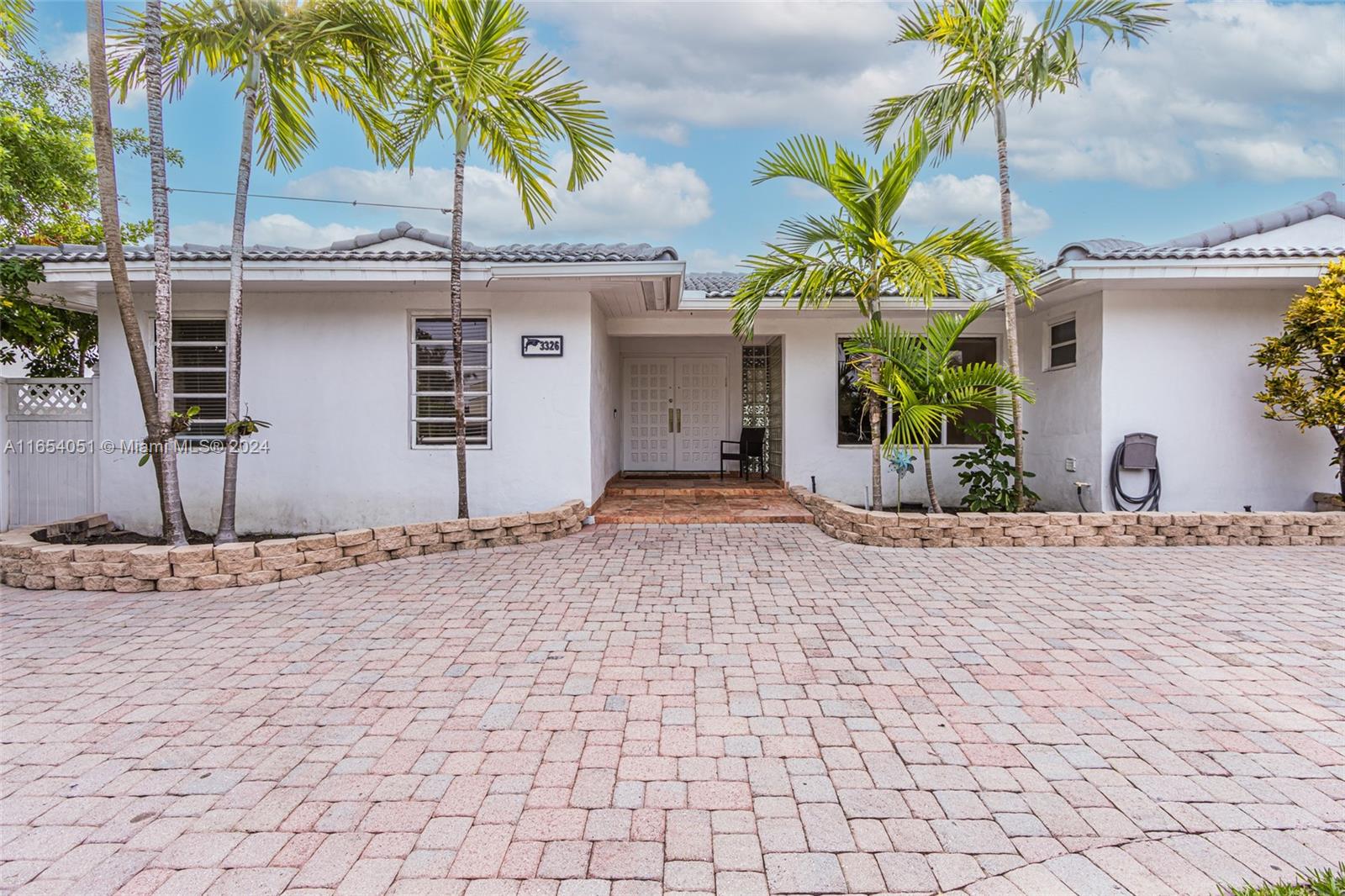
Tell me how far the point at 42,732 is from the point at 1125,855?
13.9ft

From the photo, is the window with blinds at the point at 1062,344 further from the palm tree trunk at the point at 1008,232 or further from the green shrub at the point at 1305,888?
the green shrub at the point at 1305,888

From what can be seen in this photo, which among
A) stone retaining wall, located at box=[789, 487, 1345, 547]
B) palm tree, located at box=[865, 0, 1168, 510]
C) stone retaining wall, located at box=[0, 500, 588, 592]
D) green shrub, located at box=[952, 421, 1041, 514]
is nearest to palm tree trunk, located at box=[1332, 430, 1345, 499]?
stone retaining wall, located at box=[789, 487, 1345, 547]

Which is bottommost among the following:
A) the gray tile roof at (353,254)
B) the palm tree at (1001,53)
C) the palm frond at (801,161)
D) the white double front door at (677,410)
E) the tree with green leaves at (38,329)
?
the white double front door at (677,410)

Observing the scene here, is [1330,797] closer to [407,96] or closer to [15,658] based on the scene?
[15,658]

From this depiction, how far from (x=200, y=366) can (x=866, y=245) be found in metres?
7.75

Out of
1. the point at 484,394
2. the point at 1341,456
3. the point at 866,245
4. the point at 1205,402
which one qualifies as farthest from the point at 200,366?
the point at 1341,456

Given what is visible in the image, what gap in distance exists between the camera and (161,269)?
537 cm

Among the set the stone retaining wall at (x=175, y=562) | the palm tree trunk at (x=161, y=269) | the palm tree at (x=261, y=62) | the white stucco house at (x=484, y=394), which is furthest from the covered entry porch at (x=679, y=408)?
the palm tree trunk at (x=161, y=269)

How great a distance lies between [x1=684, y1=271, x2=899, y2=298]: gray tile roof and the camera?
335 inches

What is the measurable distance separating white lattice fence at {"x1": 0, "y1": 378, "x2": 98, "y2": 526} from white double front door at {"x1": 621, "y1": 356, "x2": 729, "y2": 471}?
7555 mm

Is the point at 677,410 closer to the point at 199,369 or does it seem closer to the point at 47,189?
the point at 199,369

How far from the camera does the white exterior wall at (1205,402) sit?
7445mm

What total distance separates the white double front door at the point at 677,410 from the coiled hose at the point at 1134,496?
20.8 ft

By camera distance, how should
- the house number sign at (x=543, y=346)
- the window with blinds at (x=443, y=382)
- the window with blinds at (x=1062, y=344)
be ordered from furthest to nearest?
1. the window with blinds at (x=1062, y=344)
2. the window with blinds at (x=443, y=382)
3. the house number sign at (x=543, y=346)
